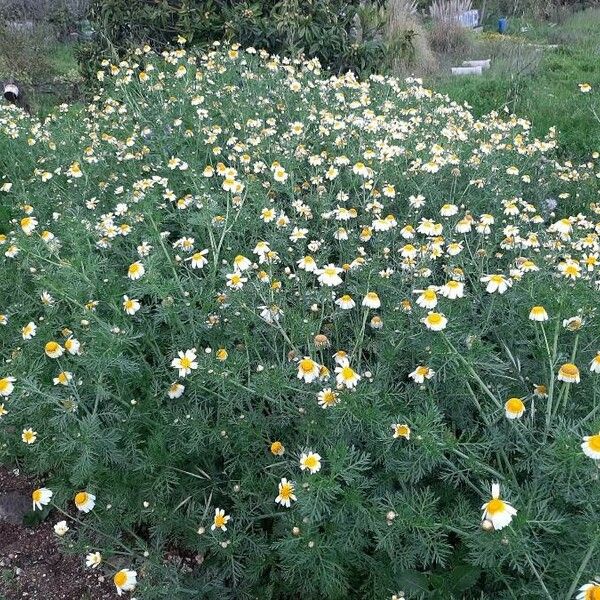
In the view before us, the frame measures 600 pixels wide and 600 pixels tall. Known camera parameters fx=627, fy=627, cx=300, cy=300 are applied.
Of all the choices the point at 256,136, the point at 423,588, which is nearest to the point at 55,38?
the point at 256,136

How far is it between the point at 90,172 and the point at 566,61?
719cm

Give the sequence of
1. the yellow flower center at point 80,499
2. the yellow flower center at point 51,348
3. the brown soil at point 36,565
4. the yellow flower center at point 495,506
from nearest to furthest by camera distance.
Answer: the yellow flower center at point 495,506
the yellow flower center at point 80,499
the yellow flower center at point 51,348
the brown soil at point 36,565

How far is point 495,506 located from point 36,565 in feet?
6.27

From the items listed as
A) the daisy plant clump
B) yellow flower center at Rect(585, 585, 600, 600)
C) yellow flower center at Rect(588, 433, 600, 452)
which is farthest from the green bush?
yellow flower center at Rect(585, 585, 600, 600)

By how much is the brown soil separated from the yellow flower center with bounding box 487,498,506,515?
1.55 meters

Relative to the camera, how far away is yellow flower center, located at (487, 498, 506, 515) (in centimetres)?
156

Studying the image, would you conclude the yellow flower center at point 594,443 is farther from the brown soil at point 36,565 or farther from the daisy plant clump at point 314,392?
the brown soil at point 36,565

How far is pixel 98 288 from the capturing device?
264 centimetres

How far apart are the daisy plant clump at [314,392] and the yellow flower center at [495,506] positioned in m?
0.02

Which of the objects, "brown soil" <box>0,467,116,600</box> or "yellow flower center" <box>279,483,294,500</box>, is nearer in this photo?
"yellow flower center" <box>279,483,294,500</box>

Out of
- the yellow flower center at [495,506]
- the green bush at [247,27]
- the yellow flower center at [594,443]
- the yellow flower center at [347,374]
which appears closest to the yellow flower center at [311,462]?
the yellow flower center at [347,374]

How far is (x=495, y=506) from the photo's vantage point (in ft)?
5.14

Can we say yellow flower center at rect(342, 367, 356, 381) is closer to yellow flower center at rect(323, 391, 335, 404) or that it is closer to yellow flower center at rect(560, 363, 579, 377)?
yellow flower center at rect(323, 391, 335, 404)

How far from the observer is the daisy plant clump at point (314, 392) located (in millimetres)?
1863
